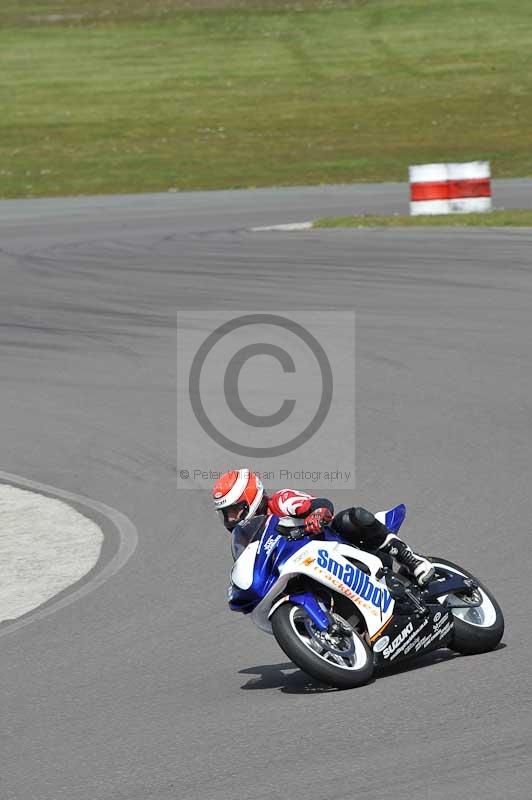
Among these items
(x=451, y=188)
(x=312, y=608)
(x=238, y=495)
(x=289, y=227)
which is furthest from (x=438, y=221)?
(x=312, y=608)

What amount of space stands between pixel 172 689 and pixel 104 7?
59623mm

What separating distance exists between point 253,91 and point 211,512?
125 feet

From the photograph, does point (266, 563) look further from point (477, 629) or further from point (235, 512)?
point (477, 629)

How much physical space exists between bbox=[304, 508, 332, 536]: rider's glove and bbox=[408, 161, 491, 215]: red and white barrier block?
16.4 metres

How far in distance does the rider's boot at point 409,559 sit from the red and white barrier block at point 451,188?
16256mm

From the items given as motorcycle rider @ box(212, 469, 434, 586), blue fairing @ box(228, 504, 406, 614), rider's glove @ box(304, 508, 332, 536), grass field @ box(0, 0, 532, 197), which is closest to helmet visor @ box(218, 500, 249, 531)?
motorcycle rider @ box(212, 469, 434, 586)

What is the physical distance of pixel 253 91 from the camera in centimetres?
4719

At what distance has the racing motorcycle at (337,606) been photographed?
22.9 feet

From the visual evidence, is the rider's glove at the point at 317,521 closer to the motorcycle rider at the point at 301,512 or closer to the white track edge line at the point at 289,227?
the motorcycle rider at the point at 301,512

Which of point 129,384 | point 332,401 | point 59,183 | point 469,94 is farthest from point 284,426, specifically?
point 469,94

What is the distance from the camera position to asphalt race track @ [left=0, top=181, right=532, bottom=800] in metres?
6.00

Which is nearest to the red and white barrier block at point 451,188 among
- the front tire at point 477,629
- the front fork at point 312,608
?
the front tire at point 477,629

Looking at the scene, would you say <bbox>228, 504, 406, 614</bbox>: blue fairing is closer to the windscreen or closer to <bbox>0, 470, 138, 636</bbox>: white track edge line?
the windscreen

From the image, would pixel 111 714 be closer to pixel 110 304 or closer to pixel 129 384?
pixel 129 384
